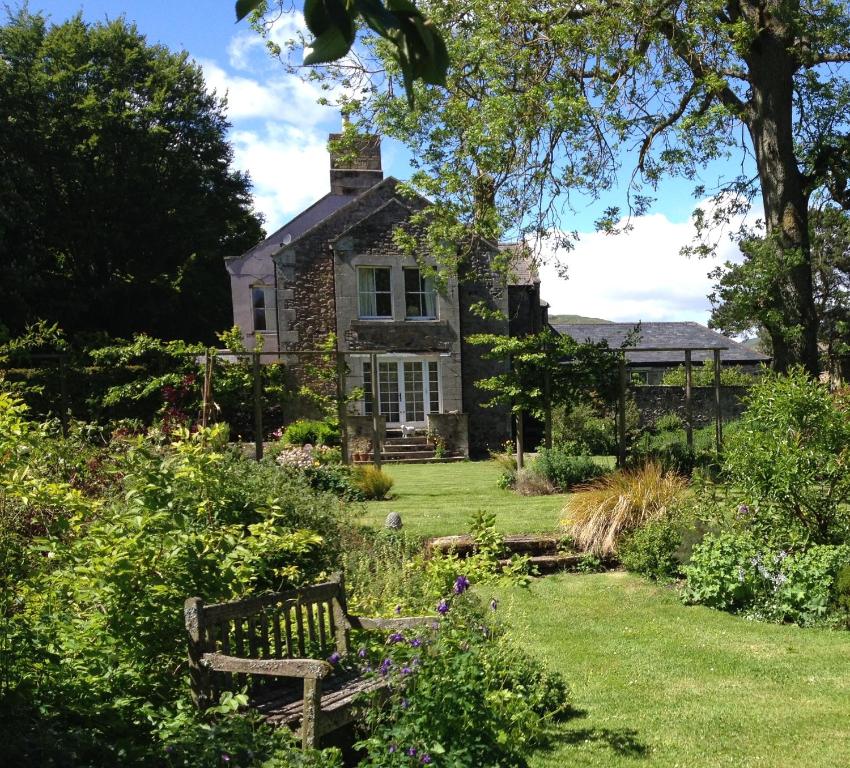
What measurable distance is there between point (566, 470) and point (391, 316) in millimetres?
10097

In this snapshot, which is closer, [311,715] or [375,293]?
[311,715]

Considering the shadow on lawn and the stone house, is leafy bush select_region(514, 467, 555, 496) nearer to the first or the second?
the stone house

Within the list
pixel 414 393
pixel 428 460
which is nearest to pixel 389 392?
pixel 414 393

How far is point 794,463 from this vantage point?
6.55 meters

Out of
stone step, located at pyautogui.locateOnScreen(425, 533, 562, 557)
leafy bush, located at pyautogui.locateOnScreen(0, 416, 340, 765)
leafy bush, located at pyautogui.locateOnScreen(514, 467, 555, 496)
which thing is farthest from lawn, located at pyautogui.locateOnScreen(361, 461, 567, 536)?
leafy bush, located at pyautogui.locateOnScreen(0, 416, 340, 765)

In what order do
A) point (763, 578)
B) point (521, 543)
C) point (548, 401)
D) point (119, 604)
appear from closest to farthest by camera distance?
1. point (119, 604)
2. point (763, 578)
3. point (521, 543)
4. point (548, 401)

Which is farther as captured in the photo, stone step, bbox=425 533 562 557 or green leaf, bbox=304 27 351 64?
stone step, bbox=425 533 562 557

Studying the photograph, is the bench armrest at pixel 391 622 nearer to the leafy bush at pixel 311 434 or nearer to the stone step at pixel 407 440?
the leafy bush at pixel 311 434

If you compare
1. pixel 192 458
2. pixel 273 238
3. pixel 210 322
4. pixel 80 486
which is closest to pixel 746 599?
pixel 192 458

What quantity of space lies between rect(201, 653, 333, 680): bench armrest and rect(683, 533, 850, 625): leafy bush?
177 inches

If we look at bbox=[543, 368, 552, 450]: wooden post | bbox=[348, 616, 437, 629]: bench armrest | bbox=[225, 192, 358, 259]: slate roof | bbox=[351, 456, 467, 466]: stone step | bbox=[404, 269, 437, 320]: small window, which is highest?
bbox=[225, 192, 358, 259]: slate roof

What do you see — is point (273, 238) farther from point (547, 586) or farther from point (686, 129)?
point (547, 586)

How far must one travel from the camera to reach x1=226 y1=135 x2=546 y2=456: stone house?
21578 millimetres

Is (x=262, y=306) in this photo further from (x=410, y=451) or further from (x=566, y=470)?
(x=566, y=470)
